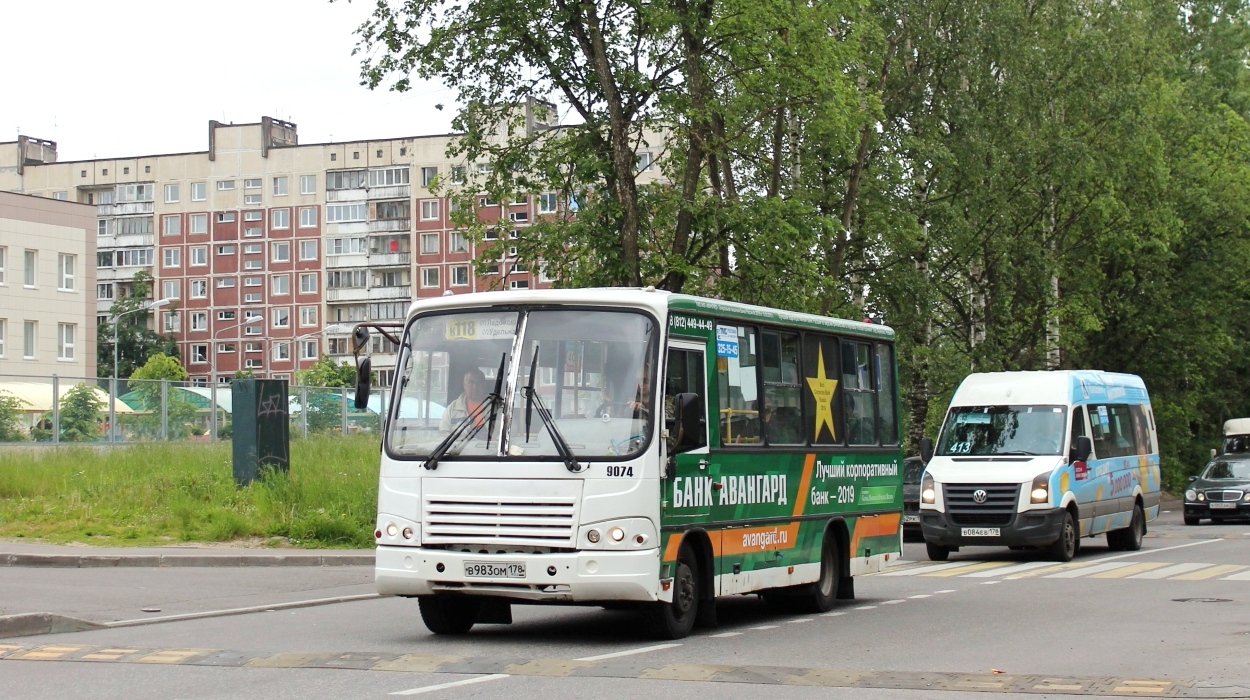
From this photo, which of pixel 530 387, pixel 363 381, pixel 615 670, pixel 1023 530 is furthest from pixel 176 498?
pixel 615 670

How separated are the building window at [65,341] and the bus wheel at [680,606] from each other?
71265 millimetres

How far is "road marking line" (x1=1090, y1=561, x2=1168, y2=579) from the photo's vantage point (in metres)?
20.6

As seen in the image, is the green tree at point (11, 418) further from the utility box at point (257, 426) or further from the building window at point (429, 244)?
the building window at point (429, 244)

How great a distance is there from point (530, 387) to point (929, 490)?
12.6 m

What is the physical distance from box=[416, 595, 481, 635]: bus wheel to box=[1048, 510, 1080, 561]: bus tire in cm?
1225

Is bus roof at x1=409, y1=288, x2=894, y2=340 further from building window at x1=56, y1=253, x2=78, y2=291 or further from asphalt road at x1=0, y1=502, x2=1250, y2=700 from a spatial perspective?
building window at x1=56, y1=253, x2=78, y2=291

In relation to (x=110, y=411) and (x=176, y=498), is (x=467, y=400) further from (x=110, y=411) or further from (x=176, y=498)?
(x=110, y=411)

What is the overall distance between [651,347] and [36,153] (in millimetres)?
113013

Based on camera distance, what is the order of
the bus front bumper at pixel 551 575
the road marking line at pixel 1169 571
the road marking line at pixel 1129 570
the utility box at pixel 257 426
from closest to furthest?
the bus front bumper at pixel 551 575, the road marking line at pixel 1169 571, the road marking line at pixel 1129 570, the utility box at pixel 257 426

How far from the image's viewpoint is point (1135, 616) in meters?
15.1

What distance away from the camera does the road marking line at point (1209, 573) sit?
20047 mm

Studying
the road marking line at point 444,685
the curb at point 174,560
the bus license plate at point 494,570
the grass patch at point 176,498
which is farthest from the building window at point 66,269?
the road marking line at point 444,685

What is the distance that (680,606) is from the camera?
1305 cm

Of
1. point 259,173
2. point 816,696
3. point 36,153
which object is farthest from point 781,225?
point 36,153
